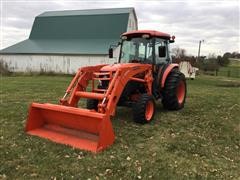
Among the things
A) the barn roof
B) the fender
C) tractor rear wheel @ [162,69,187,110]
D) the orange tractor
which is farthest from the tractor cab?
the barn roof

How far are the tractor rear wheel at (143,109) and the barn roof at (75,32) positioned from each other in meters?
23.5

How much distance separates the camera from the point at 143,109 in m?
7.82

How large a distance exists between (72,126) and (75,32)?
98.9 feet

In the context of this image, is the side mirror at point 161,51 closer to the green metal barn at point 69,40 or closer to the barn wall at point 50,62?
the green metal barn at point 69,40

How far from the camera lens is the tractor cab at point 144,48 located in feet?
29.6

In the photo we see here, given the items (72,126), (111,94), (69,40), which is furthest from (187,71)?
(72,126)

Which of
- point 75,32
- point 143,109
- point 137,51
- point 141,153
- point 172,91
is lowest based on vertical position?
point 141,153

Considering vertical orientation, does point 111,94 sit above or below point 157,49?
below

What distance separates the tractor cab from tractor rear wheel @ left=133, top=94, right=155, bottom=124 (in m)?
1.39

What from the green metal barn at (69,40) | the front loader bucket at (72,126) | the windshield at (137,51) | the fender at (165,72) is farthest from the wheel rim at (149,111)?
the green metal barn at (69,40)

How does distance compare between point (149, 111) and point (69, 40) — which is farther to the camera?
point (69, 40)

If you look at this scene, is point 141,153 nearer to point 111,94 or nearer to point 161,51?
point 111,94

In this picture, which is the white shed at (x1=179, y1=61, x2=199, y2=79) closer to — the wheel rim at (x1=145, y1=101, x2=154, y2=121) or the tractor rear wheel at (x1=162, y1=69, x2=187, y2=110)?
the tractor rear wheel at (x1=162, y1=69, x2=187, y2=110)

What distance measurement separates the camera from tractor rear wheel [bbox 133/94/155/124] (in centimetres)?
779
